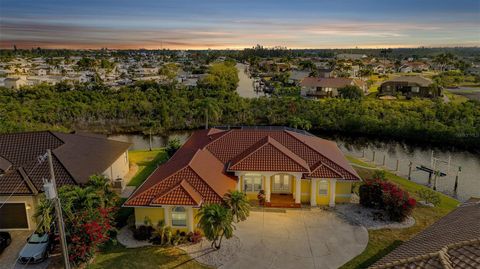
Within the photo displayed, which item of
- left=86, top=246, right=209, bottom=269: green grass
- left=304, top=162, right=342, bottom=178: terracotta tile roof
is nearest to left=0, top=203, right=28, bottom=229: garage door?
left=86, top=246, right=209, bottom=269: green grass

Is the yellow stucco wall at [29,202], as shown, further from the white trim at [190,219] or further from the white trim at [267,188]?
the white trim at [267,188]

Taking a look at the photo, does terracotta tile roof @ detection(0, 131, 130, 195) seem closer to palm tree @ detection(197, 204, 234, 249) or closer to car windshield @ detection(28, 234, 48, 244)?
car windshield @ detection(28, 234, 48, 244)

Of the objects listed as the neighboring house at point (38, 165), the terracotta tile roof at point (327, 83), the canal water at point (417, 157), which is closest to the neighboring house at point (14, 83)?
the canal water at point (417, 157)

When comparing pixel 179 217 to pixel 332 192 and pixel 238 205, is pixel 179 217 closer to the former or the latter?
pixel 238 205

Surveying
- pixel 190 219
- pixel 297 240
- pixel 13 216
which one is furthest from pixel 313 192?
pixel 13 216

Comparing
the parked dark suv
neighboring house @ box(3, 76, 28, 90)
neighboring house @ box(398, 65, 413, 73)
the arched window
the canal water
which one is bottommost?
the canal water

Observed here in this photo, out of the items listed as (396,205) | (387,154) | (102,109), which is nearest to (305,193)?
(396,205)

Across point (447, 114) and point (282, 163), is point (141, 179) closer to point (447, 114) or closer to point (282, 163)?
point (282, 163)
